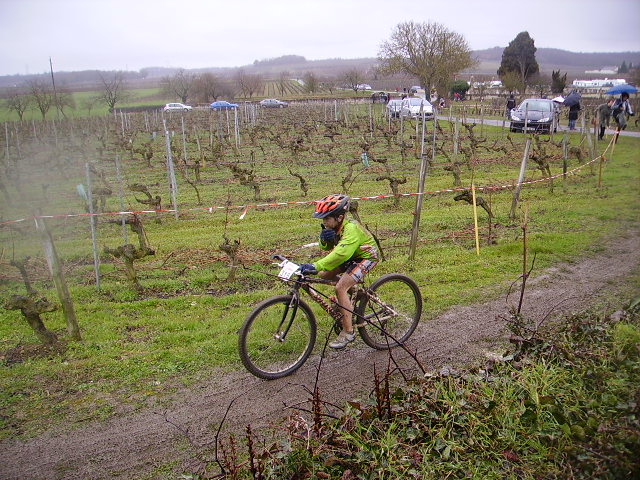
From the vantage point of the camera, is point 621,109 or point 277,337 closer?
point 277,337

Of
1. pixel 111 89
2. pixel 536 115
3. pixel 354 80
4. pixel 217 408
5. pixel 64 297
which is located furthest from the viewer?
pixel 354 80

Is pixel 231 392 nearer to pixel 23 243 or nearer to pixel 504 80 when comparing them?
pixel 23 243

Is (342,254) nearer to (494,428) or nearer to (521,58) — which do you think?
(494,428)

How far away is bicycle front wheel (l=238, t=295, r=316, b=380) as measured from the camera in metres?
4.91

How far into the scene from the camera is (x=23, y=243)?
11117 mm

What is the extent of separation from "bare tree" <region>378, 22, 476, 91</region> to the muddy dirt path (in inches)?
1701

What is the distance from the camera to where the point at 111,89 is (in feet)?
160

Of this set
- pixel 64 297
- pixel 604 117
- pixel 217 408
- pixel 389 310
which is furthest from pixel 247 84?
pixel 217 408

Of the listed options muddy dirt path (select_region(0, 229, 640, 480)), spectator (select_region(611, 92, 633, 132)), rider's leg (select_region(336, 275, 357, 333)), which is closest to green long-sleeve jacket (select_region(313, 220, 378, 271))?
rider's leg (select_region(336, 275, 357, 333))

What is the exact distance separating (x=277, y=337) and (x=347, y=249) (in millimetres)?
1132

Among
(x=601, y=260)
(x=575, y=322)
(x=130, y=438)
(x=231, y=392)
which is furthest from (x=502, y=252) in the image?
(x=130, y=438)

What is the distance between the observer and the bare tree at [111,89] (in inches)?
1868

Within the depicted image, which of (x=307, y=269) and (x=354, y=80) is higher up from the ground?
(x=354, y=80)

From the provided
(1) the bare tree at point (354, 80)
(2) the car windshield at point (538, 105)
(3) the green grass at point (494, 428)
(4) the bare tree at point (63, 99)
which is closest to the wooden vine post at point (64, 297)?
(3) the green grass at point (494, 428)
